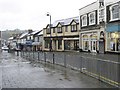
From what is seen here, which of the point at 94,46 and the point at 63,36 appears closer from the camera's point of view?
the point at 94,46

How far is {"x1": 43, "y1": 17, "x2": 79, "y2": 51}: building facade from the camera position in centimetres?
5056

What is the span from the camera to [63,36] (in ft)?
184

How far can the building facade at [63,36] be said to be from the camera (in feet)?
166

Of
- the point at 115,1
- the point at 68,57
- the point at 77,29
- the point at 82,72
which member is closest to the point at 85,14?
the point at 77,29

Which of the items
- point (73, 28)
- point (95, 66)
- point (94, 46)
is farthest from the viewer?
point (73, 28)

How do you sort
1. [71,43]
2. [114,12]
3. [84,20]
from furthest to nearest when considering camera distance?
[71,43] < [84,20] < [114,12]

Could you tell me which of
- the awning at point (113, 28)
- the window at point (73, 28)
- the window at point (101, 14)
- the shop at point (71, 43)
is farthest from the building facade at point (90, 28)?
the shop at point (71, 43)

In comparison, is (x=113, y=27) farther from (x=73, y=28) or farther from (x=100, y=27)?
(x=73, y=28)

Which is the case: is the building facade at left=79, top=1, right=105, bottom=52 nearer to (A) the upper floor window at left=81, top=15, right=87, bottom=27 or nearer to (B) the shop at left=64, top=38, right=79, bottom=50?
(A) the upper floor window at left=81, top=15, right=87, bottom=27

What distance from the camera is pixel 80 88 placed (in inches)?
462

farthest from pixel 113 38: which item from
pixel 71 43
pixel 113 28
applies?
pixel 71 43

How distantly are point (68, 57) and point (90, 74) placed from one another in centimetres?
529

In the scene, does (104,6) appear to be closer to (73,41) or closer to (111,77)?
(73,41)

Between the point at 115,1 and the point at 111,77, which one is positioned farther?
the point at 115,1
